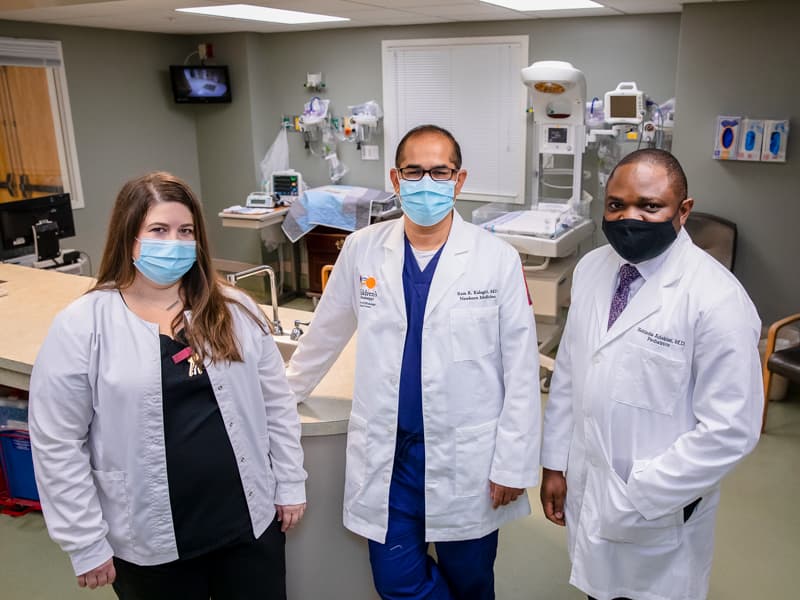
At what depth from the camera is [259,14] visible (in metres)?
4.50

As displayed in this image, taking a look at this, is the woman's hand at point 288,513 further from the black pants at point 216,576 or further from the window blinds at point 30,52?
the window blinds at point 30,52

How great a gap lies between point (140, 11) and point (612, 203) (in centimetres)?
361

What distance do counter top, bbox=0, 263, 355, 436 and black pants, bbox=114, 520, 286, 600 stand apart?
35 centimetres

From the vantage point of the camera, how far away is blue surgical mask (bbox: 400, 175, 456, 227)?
5.66ft

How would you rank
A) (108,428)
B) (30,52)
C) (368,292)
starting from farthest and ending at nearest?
1. (30,52)
2. (368,292)
3. (108,428)

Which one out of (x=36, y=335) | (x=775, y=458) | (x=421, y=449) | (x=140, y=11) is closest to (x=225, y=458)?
(x=421, y=449)

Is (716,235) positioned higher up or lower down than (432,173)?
lower down

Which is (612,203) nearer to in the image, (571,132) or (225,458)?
(225,458)

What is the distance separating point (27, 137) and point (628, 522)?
5.00m

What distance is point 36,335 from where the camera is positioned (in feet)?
8.30

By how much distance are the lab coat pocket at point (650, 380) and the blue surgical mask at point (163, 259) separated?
0.96 metres

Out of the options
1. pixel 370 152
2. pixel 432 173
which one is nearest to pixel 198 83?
pixel 370 152

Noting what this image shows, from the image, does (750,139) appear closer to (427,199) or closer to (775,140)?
(775,140)

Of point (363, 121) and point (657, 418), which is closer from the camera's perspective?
point (657, 418)
